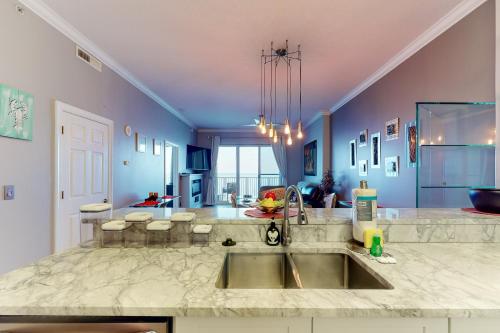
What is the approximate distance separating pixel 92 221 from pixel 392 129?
10.6 feet

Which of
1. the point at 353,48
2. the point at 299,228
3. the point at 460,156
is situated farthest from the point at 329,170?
the point at 299,228

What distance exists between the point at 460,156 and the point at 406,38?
1446mm

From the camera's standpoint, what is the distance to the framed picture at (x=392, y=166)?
Result: 9.49ft

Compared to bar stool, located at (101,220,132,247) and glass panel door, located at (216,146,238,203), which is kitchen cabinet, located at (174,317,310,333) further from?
glass panel door, located at (216,146,238,203)

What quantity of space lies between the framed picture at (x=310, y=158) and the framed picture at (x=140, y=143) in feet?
13.3

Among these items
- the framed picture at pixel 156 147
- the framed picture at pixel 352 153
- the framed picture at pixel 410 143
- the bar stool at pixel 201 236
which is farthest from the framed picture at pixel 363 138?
the framed picture at pixel 156 147

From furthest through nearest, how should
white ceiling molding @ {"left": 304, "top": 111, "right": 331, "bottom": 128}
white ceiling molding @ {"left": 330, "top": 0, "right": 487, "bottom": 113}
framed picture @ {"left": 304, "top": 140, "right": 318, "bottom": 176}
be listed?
1. framed picture @ {"left": 304, "top": 140, "right": 318, "bottom": 176}
2. white ceiling molding @ {"left": 304, "top": 111, "right": 331, "bottom": 128}
3. white ceiling molding @ {"left": 330, "top": 0, "right": 487, "bottom": 113}

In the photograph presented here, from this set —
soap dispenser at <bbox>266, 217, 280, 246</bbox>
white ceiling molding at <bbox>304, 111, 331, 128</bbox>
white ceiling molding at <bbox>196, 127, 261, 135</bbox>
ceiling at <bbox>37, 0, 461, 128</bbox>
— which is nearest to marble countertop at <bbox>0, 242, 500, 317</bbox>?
soap dispenser at <bbox>266, 217, 280, 246</bbox>

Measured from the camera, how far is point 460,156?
5.41 feet

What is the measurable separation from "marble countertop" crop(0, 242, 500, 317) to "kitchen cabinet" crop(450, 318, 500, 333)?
4cm

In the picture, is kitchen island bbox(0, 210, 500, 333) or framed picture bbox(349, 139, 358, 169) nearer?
kitchen island bbox(0, 210, 500, 333)

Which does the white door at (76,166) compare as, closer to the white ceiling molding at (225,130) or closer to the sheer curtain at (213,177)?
the sheer curtain at (213,177)

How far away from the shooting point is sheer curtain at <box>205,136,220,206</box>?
7.70 metres

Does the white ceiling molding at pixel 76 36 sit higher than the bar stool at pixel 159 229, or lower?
higher
